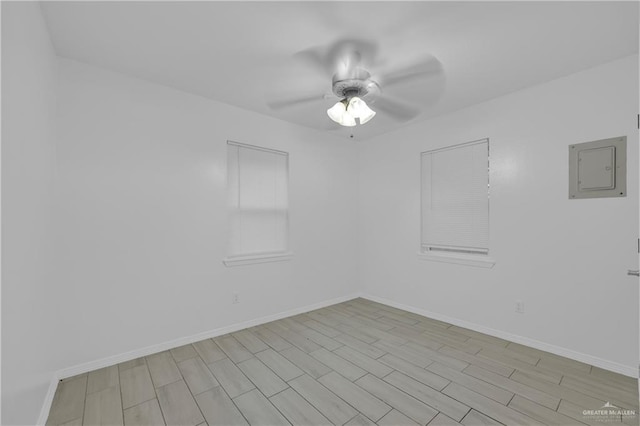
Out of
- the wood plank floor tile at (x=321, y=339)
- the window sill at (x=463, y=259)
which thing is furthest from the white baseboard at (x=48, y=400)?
A: the window sill at (x=463, y=259)

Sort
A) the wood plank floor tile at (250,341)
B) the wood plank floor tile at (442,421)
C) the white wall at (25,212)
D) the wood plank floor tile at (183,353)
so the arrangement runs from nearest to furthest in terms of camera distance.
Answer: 1. the white wall at (25,212)
2. the wood plank floor tile at (442,421)
3. the wood plank floor tile at (183,353)
4. the wood plank floor tile at (250,341)

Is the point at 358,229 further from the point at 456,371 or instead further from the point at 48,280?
the point at 48,280

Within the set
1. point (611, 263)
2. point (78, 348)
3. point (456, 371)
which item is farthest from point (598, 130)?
point (78, 348)

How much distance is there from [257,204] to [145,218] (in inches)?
49.5

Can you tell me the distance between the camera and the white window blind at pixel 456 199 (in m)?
3.24

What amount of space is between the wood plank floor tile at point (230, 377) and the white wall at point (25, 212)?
3.59 ft

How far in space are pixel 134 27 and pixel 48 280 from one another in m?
1.92

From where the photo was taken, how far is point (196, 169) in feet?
9.78

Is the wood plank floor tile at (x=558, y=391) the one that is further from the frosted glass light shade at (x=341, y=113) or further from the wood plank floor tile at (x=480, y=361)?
the frosted glass light shade at (x=341, y=113)

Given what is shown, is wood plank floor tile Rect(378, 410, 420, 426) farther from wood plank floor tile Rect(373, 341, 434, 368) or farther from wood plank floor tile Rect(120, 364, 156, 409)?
wood plank floor tile Rect(120, 364, 156, 409)

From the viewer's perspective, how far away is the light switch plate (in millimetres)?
2348

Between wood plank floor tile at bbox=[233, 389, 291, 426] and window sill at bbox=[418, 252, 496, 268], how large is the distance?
2.62 metres

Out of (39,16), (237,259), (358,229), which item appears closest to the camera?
(39,16)

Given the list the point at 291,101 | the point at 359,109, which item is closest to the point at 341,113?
the point at 359,109
